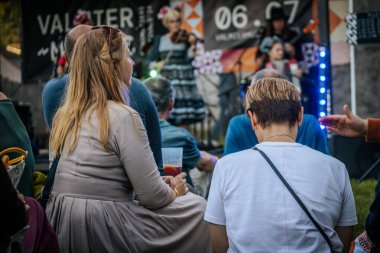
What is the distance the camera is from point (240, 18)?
848cm

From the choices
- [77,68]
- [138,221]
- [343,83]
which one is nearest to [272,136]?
[138,221]

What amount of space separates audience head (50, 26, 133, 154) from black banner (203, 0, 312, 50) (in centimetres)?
604

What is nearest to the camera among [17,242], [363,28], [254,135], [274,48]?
[17,242]

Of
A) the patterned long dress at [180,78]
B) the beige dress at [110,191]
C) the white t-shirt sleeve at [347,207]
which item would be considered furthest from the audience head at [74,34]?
the patterned long dress at [180,78]

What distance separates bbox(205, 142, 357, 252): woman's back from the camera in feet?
6.54

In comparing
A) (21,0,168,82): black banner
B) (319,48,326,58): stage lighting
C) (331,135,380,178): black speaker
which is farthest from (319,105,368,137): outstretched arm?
(21,0,168,82): black banner

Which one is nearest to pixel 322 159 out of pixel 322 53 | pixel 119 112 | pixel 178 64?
pixel 119 112

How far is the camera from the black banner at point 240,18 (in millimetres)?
8289

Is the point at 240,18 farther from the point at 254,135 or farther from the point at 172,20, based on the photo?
the point at 254,135

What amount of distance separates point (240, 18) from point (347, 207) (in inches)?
263

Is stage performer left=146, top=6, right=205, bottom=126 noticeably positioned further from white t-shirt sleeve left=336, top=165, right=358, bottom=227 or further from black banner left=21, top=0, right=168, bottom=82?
white t-shirt sleeve left=336, top=165, right=358, bottom=227

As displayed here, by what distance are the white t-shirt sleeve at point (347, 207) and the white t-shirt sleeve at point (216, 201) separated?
451mm

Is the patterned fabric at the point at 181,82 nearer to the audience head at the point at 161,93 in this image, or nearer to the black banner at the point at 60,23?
the black banner at the point at 60,23

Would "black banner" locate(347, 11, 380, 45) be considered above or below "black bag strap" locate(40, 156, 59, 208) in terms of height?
above
